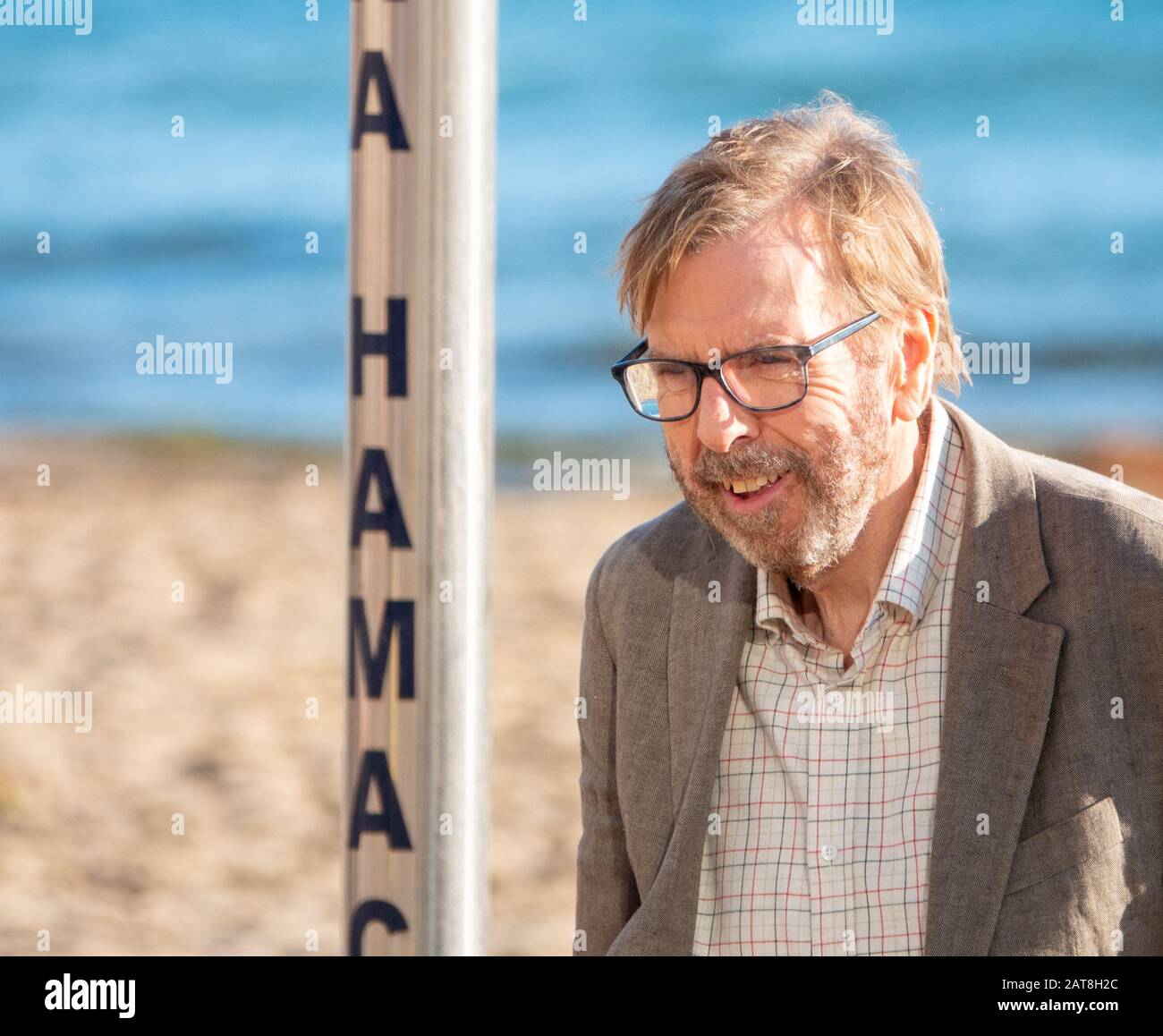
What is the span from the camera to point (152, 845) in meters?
5.37

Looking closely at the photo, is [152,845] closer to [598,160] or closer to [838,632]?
[838,632]

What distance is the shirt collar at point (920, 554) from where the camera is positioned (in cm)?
185

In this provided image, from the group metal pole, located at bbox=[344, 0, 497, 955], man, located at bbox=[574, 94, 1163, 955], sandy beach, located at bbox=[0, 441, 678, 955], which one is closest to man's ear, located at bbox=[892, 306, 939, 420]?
man, located at bbox=[574, 94, 1163, 955]

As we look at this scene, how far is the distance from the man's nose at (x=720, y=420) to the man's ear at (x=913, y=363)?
10.7 inches

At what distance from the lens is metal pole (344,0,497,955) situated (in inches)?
29.3

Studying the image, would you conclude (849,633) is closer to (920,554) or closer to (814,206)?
(920,554)

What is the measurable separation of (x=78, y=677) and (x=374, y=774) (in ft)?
20.2

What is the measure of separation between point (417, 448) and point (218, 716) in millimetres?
5780

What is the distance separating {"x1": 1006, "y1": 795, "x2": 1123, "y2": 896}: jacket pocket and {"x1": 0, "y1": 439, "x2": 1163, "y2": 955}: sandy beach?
78.2 inches

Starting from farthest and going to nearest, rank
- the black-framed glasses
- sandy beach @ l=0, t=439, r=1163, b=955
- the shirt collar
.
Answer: sandy beach @ l=0, t=439, r=1163, b=955 < the shirt collar < the black-framed glasses

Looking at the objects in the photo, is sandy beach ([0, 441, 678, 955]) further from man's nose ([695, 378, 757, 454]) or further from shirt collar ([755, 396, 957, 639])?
man's nose ([695, 378, 757, 454])

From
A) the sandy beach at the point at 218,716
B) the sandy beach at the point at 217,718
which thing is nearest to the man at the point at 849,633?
the sandy beach at the point at 218,716

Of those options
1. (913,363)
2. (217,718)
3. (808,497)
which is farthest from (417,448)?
(217,718)
